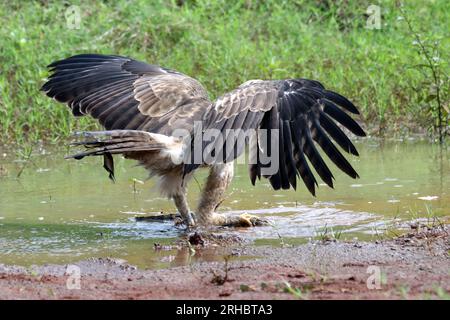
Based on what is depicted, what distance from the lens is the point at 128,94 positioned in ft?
21.6

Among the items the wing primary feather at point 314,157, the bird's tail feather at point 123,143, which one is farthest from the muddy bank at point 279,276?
the bird's tail feather at point 123,143

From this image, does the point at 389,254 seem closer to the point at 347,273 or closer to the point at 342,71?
the point at 347,273

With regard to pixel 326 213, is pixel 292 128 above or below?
above

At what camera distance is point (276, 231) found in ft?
19.5

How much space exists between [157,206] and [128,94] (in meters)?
0.92

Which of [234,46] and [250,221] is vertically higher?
[234,46]

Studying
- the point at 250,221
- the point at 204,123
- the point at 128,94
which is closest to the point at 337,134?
the point at 204,123

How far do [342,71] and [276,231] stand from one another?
4209mm

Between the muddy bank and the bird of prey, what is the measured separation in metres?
0.47

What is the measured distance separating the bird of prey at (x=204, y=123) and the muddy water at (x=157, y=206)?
1.13 ft

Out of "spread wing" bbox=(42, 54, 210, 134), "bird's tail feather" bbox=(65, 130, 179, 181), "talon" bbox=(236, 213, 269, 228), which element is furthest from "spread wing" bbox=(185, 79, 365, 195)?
"talon" bbox=(236, 213, 269, 228)

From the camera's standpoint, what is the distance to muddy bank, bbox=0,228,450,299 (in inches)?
157

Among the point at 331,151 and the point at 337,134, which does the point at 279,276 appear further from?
the point at 337,134
